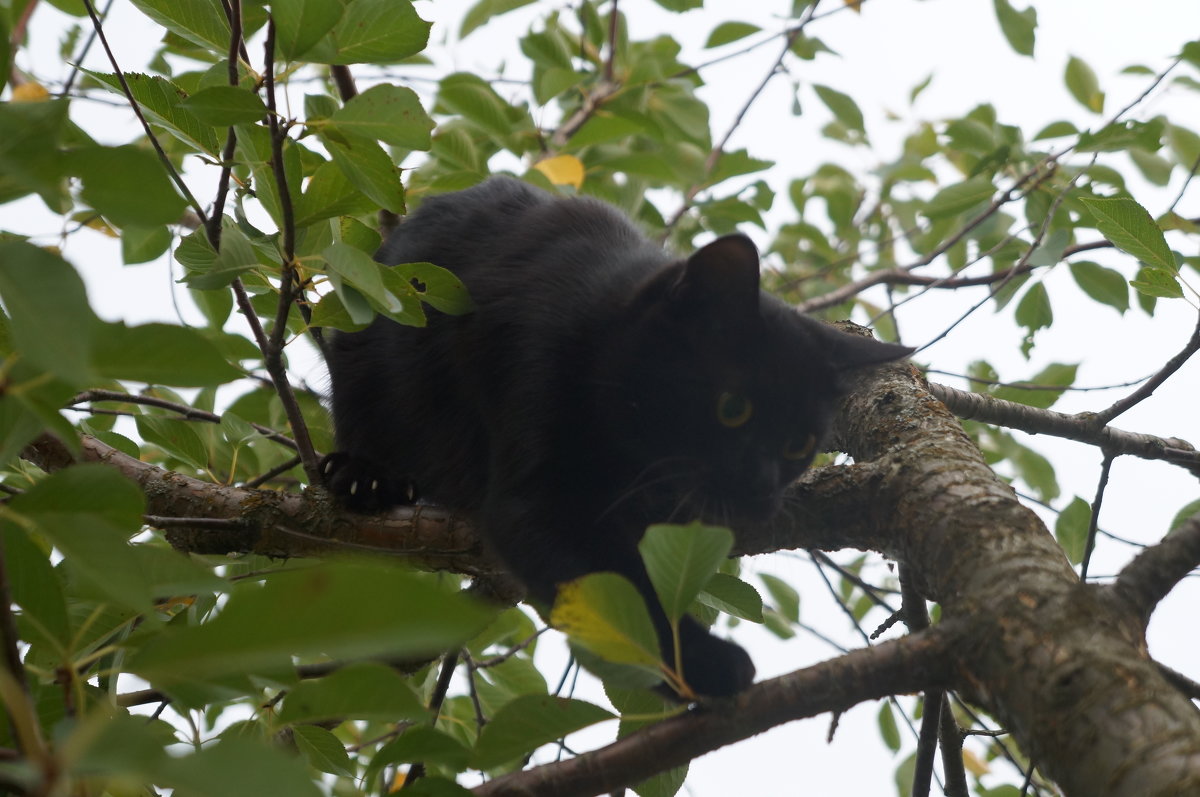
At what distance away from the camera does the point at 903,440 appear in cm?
182

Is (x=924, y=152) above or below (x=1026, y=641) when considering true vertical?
above

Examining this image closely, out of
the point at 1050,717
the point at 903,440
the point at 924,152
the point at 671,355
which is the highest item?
the point at 924,152

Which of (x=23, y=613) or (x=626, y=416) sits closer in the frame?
(x=23, y=613)

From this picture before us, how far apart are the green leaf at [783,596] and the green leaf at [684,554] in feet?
6.09

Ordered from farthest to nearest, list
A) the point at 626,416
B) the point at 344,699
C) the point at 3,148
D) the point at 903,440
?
the point at 626,416, the point at 903,440, the point at 344,699, the point at 3,148

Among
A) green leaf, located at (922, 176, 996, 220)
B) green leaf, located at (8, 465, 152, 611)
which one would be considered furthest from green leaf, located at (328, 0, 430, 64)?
green leaf, located at (922, 176, 996, 220)

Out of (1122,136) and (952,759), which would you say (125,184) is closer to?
(952,759)

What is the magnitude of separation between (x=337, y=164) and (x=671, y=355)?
907 mm

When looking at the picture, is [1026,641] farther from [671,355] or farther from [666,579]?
[671,355]

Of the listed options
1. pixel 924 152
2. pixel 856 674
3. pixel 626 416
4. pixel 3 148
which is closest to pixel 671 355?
pixel 626 416

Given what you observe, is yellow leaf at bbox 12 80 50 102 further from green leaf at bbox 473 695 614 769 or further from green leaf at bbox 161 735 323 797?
green leaf at bbox 161 735 323 797

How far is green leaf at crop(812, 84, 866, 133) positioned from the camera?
3.24 metres

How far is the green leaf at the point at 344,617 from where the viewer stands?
60 cm

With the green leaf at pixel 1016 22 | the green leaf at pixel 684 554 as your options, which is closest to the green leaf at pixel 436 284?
the green leaf at pixel 684 554
